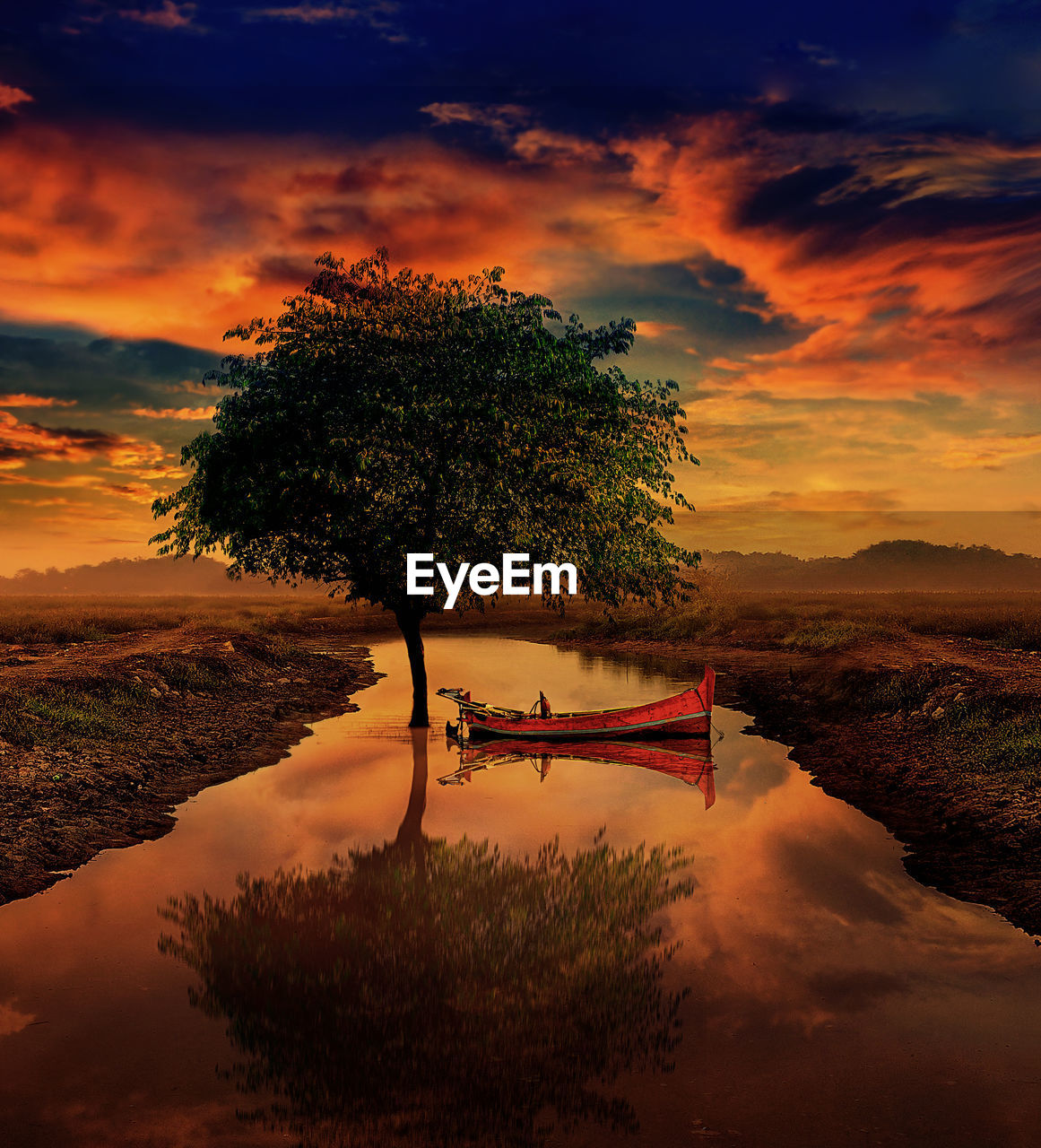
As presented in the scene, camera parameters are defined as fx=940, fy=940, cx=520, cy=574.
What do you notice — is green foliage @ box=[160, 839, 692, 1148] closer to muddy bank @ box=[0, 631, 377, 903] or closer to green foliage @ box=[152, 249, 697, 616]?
muddy bank @ box=[0, 631, 377, 903]

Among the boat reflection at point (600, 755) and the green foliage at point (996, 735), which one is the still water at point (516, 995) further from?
the boat reflection at point (600, 755)

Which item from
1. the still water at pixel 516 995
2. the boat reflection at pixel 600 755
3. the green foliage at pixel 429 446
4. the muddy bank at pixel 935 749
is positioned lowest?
the boat reflection at pixel 600 755

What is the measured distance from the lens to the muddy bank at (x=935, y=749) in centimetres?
1588

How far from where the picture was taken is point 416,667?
3155 cm

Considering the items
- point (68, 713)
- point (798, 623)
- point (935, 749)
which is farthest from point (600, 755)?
point (798, 623)

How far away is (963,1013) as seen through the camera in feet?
34.5

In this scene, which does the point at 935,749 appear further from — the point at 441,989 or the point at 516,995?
the point at 441,989

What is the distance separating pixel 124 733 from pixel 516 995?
16797 millimetres

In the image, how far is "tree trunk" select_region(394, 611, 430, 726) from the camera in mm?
30953

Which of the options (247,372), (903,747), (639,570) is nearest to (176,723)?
(247,372)

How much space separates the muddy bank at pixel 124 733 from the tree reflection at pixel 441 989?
3.95 m


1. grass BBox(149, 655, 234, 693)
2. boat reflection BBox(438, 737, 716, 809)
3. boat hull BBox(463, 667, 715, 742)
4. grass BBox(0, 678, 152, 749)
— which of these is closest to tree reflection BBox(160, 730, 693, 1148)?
boat reflection BBox(438, 737, 716, 809)

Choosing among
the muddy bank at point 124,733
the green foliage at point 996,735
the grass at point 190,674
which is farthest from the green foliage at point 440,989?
the grass at point 190,674

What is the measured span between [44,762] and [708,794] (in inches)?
583
